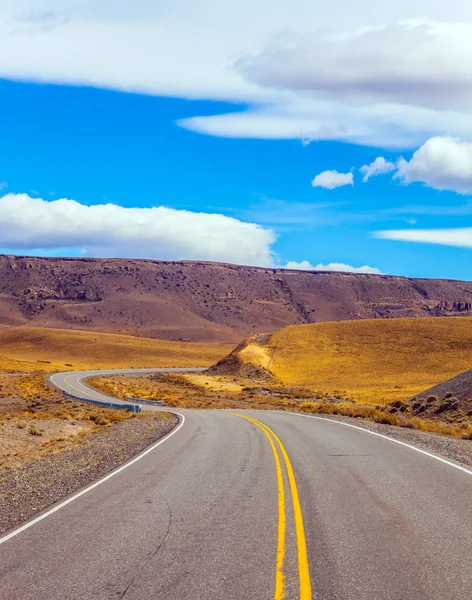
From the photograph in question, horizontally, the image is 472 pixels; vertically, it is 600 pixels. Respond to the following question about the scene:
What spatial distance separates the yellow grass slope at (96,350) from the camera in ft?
399

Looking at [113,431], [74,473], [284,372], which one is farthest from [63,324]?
[74,473]

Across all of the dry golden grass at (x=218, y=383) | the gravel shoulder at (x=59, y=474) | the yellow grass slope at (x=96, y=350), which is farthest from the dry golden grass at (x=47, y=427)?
the yellow grass slope at (x=96, y=350)

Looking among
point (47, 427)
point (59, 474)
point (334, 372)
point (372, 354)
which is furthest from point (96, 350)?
point (59, 474)

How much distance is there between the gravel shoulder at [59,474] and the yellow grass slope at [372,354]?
1542 inches

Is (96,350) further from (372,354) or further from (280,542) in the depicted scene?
(280,542)

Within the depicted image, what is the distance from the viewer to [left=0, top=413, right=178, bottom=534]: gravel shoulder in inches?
430

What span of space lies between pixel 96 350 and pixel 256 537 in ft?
415

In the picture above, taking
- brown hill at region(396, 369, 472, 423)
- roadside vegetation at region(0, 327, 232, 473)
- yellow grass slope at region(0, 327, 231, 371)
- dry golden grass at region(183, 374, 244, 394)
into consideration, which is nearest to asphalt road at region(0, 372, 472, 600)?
roadside vegetation at region(0, 327, 232, 473)

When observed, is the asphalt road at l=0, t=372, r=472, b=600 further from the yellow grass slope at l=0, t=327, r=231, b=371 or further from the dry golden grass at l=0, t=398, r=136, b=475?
the yellow grass slope at l=0, t=327, r=231, b=371

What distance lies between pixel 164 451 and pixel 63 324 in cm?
18271

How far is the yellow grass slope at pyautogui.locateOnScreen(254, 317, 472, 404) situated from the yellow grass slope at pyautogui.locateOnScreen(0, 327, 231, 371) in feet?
103

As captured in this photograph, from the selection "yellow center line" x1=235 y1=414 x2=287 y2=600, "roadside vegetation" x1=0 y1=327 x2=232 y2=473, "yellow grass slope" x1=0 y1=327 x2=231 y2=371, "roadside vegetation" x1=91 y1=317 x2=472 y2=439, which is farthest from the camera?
"yellow grass slope" x1=0 y1=327 x2=231 y2=371

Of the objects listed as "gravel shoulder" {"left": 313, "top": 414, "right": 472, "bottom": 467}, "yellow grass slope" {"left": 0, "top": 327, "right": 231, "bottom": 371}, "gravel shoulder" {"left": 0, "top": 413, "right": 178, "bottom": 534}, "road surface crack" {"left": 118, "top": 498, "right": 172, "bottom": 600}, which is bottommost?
"yellow grass slope" {"left": 0, "top": 327, "right": 231, "bottom": 371}

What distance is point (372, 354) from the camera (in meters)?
84.8
